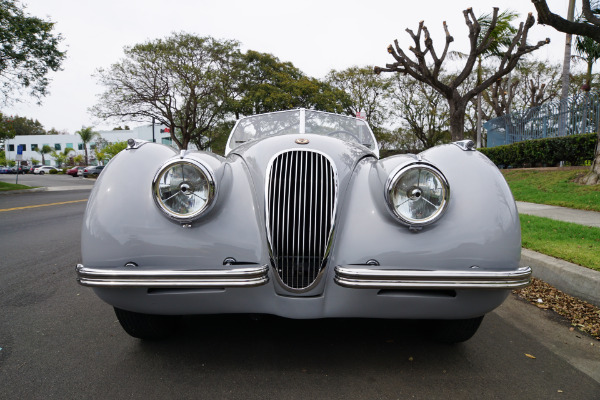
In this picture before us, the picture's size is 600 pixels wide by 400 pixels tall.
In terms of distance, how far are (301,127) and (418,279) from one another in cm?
192

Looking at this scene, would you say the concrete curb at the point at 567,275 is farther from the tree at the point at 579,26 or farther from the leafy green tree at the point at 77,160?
the leafy green tree at the point at 77,160

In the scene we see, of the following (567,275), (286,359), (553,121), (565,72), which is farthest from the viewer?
(565,72)

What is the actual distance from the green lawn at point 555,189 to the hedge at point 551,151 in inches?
20.3

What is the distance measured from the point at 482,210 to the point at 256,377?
1433mm

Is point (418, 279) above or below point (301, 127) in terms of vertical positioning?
below

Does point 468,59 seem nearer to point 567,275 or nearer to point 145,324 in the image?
point 567,275

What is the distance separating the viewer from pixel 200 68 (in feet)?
81.7


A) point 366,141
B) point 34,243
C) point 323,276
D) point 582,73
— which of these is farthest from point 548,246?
point 582,73

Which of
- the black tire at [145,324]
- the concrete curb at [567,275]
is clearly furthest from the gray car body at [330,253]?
the concrete curb at [567,275]

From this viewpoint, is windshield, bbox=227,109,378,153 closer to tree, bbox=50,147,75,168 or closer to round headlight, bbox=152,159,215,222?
round headlight, bbox=152,159,215,222

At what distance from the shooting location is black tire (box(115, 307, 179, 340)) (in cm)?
209

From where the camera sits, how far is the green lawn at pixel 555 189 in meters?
6.91

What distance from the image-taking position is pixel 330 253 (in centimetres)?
191

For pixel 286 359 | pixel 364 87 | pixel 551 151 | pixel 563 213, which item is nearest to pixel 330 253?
pixel 286 359
